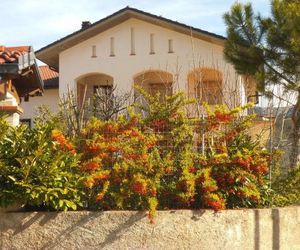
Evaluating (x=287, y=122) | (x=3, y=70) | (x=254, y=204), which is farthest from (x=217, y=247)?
(x=287, y=122)

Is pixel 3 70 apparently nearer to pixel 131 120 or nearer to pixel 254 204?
pixel 131 120

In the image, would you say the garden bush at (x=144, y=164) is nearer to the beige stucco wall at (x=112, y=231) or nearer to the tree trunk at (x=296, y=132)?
the beige stucco wall at (x=112, y=231)

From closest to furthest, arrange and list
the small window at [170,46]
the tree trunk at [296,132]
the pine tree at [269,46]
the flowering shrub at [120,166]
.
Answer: the flowering shrub at [120,166], the tree trunk at [296,132], the pine tree at [269,46], the small window at [170,46]

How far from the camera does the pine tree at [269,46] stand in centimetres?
1095

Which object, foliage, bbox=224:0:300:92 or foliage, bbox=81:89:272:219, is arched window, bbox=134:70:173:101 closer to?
foliage, bbox=224:0:300:92

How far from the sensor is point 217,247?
7258mm

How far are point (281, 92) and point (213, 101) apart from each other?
1.87 m

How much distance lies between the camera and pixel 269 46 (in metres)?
11.6

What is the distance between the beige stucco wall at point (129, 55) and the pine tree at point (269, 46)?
672cm

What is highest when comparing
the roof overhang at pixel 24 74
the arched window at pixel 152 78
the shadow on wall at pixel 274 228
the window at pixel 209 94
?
the arched window at pixel 152 78

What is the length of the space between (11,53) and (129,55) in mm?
10890

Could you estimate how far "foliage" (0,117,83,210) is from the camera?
7031mm

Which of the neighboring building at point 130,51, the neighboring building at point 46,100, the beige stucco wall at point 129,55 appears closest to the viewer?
the neighboring building at point 130,51

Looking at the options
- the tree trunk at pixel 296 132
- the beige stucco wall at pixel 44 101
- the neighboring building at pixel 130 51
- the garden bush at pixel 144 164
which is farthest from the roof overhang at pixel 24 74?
the beige stucco wall at pixel 44 101
